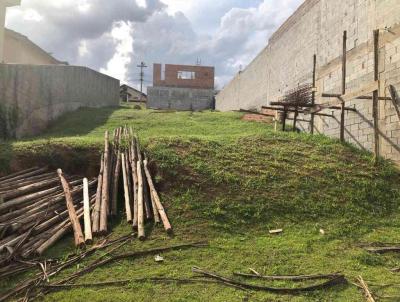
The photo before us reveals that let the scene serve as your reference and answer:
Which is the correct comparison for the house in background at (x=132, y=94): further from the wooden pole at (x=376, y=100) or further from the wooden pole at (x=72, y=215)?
the wooden pole at (x=376, y=100)

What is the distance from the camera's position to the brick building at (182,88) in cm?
3167

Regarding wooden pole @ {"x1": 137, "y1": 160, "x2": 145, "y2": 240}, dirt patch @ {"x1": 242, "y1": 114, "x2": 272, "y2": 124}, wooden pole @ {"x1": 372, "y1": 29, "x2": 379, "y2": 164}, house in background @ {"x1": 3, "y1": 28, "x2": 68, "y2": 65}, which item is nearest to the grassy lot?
wooden pole @ {"x1": 137, "y1": 160, "x2": 145, "y2": 240}

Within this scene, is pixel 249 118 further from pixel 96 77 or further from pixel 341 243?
pixel 341 243

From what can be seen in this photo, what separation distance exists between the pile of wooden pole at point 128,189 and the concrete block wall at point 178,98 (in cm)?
2249

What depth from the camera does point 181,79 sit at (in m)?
35.1

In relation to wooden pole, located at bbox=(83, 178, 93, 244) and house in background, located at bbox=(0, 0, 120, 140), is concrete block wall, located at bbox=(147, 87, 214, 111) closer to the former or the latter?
house in background, located at bbox=(0, 0, 120, 140)

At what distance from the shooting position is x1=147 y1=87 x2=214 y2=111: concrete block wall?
31562 mm

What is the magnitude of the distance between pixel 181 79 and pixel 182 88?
2.15 meters

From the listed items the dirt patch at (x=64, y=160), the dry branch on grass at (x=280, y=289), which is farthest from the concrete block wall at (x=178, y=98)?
the dry branch on grass at (x=280, y=289)

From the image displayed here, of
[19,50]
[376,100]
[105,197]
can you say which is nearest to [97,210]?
[105,197]

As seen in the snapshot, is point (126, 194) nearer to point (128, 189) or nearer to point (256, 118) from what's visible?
point (128, 189)

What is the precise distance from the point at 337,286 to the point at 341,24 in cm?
798

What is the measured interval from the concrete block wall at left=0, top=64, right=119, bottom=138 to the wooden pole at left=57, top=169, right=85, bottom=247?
5.30 metres

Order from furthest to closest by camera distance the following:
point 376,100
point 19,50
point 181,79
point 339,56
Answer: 1. point 181,79
2. point 19,50
3. point 339,56
4. point 376,100
